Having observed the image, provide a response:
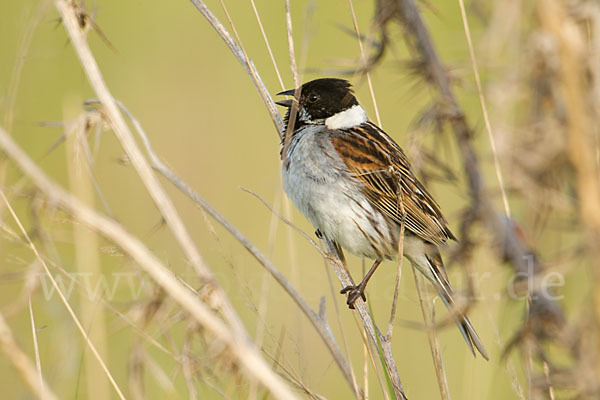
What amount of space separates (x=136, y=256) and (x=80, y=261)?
102 centimetres

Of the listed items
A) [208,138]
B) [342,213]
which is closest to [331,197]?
[342,213]

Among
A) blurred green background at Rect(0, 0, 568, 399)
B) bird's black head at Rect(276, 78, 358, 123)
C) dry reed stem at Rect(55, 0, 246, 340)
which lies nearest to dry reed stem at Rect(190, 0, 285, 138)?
dry reed stem at Rect(55, 0, 246, 340)

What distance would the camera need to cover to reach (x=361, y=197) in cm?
340

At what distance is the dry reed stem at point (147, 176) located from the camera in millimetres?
1683

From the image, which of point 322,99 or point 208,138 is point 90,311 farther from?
point 208,138

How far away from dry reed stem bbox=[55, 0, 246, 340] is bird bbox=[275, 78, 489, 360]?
149 centimetres

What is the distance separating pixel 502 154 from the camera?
1140 mm

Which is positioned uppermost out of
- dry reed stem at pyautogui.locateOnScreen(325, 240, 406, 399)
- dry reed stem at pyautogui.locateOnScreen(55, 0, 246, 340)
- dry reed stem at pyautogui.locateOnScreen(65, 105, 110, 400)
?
dry reed stem at pyautogui.locateOnScreen(55, 0, 246, 340)

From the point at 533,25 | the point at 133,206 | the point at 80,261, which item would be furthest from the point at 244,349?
the point at 133,206

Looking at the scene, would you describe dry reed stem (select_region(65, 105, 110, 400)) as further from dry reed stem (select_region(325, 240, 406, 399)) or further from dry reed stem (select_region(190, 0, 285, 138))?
dry reed stem (select_region(325, 240, 406, 399))

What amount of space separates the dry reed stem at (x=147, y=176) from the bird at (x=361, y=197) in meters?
1.49

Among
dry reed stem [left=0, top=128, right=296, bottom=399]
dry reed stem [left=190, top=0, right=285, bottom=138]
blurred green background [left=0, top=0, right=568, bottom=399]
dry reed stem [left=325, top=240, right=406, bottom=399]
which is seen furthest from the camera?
blurred green background [left=0, top=0, right=568, bottom=399]

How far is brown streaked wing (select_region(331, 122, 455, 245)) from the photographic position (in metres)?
3.38

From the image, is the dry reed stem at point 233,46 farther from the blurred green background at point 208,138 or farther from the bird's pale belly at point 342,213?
the blurred green background at point 208,138
